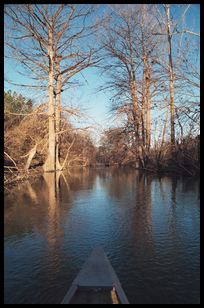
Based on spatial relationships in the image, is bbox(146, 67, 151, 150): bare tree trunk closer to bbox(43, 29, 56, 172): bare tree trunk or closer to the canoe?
bbox(43, 29, 56, 172): bare tree trunk

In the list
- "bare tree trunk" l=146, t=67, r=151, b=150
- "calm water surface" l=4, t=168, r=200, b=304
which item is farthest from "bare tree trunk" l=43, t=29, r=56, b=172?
"calm water surface" l=4, t=168, r=200, b=304

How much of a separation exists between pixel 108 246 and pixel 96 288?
1.19 metres

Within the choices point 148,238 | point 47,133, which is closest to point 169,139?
point 47,133

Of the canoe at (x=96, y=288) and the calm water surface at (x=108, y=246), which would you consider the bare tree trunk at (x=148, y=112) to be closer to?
the calm water surface at (x=108, y=246)

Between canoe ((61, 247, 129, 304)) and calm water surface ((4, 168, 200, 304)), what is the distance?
0.50ft

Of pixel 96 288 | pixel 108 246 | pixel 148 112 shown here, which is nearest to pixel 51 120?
pixel 148 112

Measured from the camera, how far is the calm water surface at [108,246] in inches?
91.0

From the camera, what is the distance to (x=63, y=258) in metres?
2.98

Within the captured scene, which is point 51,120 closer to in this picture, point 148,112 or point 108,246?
point 148,112

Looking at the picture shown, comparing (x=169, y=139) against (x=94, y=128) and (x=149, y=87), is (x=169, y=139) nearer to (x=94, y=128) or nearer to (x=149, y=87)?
(x=94, y=128)

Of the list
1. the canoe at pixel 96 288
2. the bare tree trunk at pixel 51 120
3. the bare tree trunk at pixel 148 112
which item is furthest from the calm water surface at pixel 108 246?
the bare tree trunk at pixel 148 112

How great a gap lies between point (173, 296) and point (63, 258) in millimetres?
1392

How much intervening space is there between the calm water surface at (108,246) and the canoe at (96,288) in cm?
15
